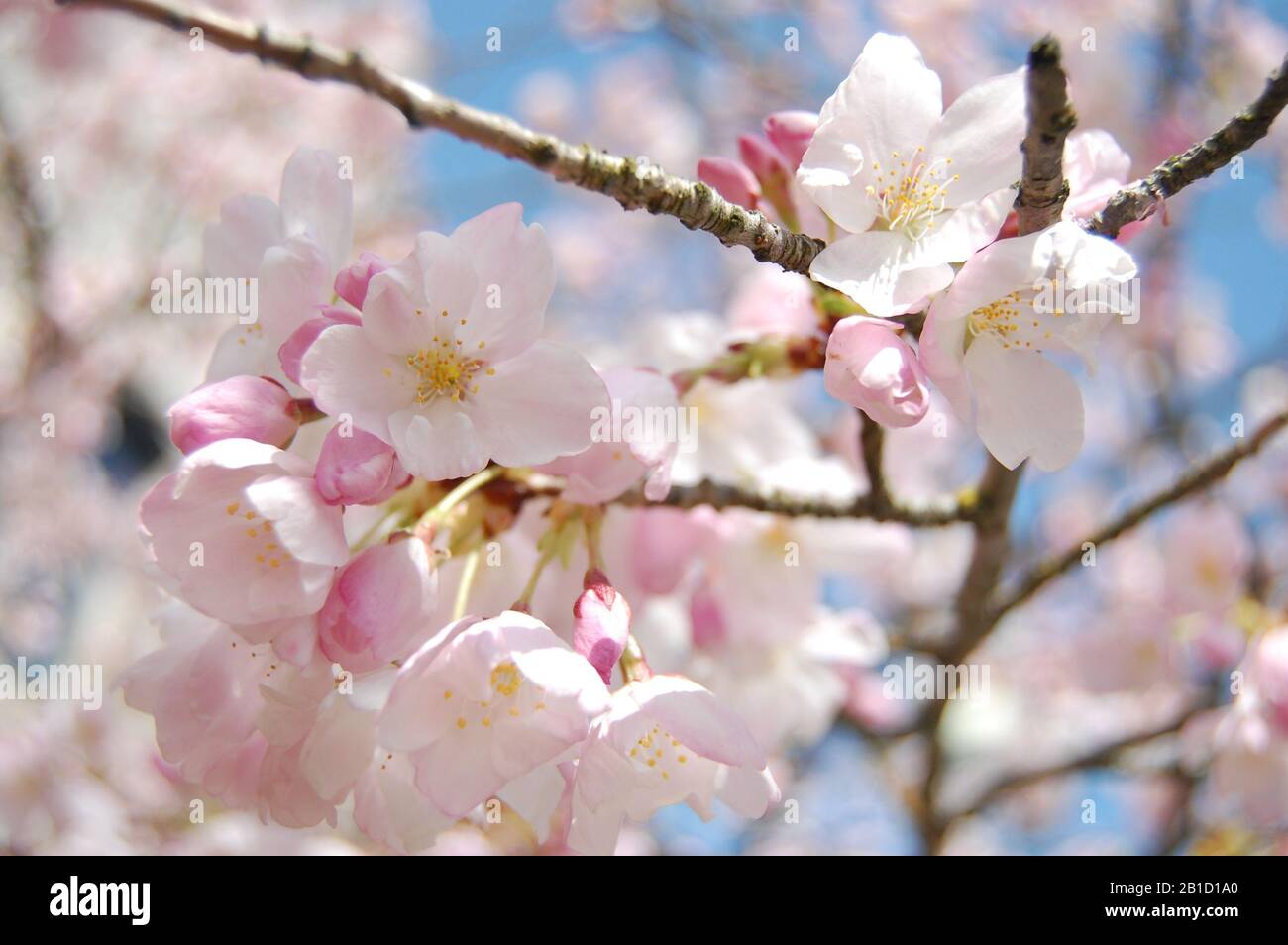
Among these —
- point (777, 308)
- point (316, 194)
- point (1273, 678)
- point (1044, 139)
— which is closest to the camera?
point (1044, 139)

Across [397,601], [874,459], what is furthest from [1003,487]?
[397,601]

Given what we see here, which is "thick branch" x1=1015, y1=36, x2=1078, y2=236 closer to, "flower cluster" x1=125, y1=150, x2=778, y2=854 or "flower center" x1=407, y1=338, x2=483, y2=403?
"flower cluster" x1=125, y1=150, x2=778, y2=854

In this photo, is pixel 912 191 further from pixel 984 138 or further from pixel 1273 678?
pixel 1273 678

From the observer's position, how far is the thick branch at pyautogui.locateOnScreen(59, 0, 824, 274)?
2.86ft

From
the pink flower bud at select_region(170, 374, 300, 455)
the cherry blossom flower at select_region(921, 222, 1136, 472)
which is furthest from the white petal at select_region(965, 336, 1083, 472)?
the pink flower bud at select_region(170, 374, 300, 455)

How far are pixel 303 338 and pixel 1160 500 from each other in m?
1.18

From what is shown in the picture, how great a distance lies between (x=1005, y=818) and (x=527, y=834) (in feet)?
12.3

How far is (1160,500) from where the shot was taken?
1.38m

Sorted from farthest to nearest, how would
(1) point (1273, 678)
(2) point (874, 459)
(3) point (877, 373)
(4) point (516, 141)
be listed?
(1) point (1273, 678)
(2) point (874, 459)
(4) point (516, 141)
(3) point (877, 373)

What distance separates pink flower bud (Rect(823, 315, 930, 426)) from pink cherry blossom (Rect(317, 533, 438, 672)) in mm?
422

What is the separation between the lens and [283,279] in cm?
92
